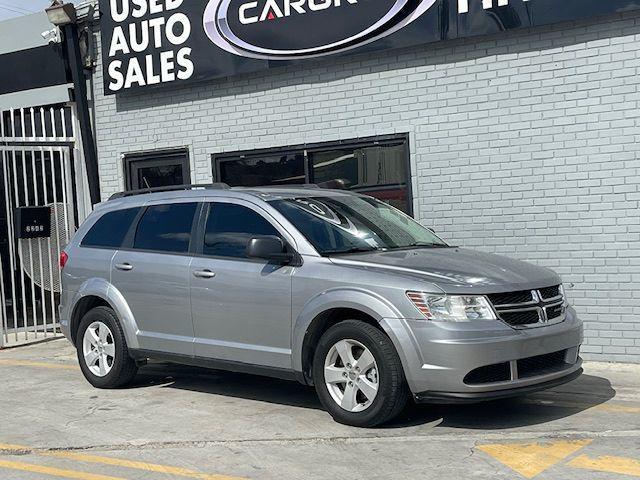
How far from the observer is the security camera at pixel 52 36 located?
12.9 m

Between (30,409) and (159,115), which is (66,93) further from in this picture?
(30,409)

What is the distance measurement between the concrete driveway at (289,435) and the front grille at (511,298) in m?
0.93

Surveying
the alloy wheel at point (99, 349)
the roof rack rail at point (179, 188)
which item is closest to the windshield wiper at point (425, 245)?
the roof rack rail at point (179, 188)

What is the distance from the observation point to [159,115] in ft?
40.3

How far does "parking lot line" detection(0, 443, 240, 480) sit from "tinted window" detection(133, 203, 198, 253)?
2.18m

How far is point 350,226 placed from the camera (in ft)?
23.9

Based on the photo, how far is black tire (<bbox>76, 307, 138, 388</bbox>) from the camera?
8.09 m

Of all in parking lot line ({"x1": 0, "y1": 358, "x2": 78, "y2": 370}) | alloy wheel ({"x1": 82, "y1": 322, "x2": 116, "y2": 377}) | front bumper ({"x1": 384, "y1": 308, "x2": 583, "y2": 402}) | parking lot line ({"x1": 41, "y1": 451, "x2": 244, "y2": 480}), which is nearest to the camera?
parking lot line ({"x1": 41, "y1": 451, "x2": 244, "y2": 480})

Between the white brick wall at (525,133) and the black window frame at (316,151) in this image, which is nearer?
the white brick wall at (525,133)

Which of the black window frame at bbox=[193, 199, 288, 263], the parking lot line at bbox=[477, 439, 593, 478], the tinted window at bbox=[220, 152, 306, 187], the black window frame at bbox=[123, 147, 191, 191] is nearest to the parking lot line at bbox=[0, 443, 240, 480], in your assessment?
the parking lot line at bbox=[477, 439, 593, 478]

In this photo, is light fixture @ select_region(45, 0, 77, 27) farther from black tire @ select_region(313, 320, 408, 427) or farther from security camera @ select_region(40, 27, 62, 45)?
black tire @ select_region(313, 320, 408, 427)

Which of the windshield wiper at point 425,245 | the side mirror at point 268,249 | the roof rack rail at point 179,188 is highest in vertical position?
the roof rack rail at point 179,188

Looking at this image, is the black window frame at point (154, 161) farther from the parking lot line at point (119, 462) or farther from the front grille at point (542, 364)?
the front grille at point (542, 364)

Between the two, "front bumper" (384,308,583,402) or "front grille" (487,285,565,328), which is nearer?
"front bumper" (384,308,583,402)
